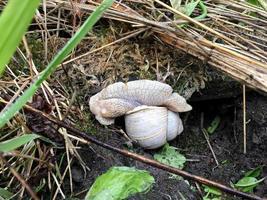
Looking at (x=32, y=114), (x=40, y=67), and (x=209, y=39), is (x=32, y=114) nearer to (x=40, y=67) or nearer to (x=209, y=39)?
(x=40, y=67)

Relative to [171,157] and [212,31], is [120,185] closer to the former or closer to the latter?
[171,157]

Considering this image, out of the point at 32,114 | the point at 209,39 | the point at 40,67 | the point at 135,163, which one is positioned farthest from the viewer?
the point at 209,39

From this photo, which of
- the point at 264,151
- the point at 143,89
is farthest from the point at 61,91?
the point at 264,151

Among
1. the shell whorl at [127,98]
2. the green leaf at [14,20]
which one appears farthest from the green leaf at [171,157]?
the green leaf at [14,20]

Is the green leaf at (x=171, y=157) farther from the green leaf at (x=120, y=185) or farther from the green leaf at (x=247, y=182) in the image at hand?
the green leaf at (x=120, y=185)

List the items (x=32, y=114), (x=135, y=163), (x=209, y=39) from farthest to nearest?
(x=209, y=39), (x=135, y=163), (x=32, y=114)

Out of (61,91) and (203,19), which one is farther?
(203,19)
